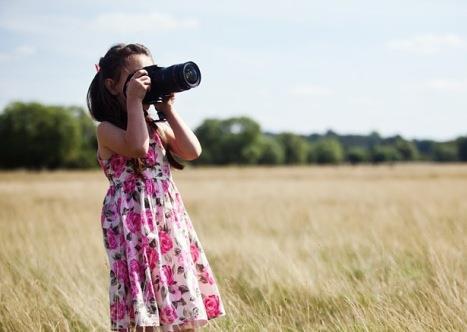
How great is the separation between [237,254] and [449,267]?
216 cm

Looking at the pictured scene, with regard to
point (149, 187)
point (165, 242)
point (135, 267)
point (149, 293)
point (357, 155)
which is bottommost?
point (357, 155)

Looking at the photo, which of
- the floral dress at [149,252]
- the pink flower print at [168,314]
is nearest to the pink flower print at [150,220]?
the floral dress at [149,252]

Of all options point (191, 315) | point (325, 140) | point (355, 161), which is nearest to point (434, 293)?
point (191, 315)

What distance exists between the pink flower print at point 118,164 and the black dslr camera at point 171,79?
31 centimetres

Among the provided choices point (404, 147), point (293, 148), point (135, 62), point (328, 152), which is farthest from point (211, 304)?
point (328, 152)

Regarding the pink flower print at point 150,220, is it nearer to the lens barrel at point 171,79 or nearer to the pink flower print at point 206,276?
the pink flower print at point 206,276

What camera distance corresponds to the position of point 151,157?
2.57 meters

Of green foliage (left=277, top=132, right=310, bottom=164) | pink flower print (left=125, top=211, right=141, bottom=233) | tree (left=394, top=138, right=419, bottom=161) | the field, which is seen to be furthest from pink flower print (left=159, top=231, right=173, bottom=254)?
green foliage (left=277, top=132, right=310, bottom=164)

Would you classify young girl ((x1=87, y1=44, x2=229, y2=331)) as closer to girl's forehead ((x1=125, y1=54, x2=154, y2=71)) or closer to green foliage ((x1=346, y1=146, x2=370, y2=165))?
girl's forehead ((x1=125, y1=54, x2=154, y2=71))

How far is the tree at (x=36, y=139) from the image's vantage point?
75250 mm

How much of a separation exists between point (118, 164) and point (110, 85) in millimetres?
373

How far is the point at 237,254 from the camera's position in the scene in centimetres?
545

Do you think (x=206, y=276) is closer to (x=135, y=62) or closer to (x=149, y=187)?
(x=149, y=187)

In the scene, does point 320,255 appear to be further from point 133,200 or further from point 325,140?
point 325,140
